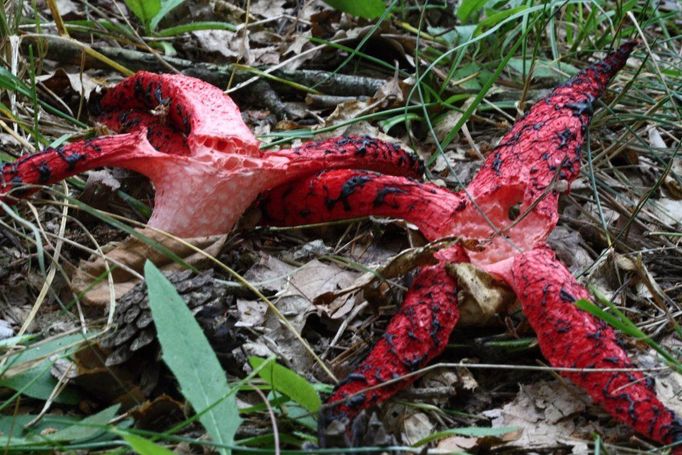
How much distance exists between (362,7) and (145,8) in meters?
1.00

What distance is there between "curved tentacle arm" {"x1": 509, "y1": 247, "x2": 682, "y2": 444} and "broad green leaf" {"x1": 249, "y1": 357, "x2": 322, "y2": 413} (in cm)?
65

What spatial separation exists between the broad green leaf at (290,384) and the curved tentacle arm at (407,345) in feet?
0.15

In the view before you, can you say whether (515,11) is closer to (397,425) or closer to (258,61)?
(258,61)

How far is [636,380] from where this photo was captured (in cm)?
203

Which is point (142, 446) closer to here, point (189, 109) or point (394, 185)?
point (394, 185)

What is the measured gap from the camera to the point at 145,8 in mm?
3852

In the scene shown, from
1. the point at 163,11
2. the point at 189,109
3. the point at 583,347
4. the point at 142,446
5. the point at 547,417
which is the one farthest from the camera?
the point at 163,11

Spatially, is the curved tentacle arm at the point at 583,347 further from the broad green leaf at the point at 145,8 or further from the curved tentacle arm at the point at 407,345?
the broad green leaf at the point at 145,8

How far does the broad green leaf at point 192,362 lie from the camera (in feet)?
6.08

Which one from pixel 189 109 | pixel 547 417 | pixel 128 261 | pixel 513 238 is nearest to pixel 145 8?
pixel 189 109

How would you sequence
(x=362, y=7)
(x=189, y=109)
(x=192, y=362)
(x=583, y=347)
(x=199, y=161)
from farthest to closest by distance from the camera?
(x=362, y=7) → (x=189, y=109) → (x=199, y=161) → (x=583, y=347) → (x=192, y=362)

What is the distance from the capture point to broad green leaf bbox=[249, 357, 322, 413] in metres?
1.94

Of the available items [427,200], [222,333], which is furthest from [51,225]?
[427,200]

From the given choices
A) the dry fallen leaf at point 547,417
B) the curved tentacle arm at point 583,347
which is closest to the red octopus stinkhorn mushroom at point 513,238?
the curved tentacle arm at point 583,347
